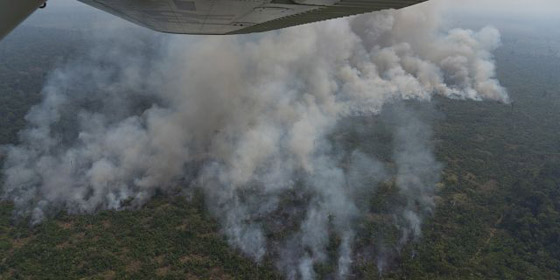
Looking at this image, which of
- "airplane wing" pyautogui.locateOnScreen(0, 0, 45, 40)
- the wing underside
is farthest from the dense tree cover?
"airplane wing" pyautogui.locateOnScreen(0, 0, 45, 40)

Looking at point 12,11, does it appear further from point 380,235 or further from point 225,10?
point 380,235

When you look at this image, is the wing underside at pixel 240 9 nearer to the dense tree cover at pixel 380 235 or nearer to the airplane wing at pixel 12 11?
the airplane wing at pixel 12 11

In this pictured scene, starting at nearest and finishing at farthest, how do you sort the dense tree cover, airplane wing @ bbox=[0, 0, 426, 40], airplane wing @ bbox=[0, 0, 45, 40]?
1. airplane wing @ bbox=[0, 0, 45, 40]
2. airplane wing @ bbox=[0, 0, 426, 40]
3. the dense tree cover

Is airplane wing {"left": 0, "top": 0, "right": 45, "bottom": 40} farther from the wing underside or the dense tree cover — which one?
the dense tree cover

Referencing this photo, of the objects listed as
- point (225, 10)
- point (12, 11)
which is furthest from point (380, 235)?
point (12, 11)

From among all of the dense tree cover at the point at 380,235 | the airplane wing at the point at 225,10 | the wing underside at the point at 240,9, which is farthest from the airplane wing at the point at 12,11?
the dense tree cover at the point at 380,235

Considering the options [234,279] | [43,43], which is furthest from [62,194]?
[43,43]

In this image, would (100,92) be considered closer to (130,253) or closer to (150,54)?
(150,54)
